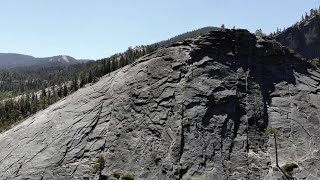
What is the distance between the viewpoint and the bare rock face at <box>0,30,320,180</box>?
2589 inches

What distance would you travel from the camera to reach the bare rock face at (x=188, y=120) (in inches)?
2589

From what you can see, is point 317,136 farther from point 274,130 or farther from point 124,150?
point 124,150

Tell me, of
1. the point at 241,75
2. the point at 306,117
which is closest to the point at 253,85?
the point at 241,75

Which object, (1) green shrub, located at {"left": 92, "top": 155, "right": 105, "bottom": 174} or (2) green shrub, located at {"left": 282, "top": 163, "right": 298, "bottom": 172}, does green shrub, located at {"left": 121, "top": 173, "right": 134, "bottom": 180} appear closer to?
(1) green shrub, located at {"left": 92, "top": 155, "right": 105, "bottom": 174}

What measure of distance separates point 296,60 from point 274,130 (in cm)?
2999

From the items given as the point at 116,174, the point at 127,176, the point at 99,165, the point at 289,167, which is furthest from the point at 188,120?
the point at 289,167

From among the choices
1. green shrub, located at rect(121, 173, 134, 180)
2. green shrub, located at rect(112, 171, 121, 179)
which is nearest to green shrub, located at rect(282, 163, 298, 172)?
green shrub, located at rect(121, 173, 134, 180)

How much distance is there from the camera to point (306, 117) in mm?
75000

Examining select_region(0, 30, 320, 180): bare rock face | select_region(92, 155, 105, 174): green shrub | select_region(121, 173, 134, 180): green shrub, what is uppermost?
select_region(0, 30, 320, 180): bare rock face

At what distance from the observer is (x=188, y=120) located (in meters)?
72.8

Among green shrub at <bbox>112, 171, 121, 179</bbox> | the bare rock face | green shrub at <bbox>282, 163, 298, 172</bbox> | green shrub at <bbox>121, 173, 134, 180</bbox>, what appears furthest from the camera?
the bare rock face

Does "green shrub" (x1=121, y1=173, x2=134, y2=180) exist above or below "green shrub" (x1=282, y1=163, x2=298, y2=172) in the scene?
below

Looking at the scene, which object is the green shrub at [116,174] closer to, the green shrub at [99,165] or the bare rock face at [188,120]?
the bare rock face at [188,120]

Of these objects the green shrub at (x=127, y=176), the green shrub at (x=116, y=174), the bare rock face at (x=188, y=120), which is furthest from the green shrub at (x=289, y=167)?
the green shrub at (x=116, y=174)
